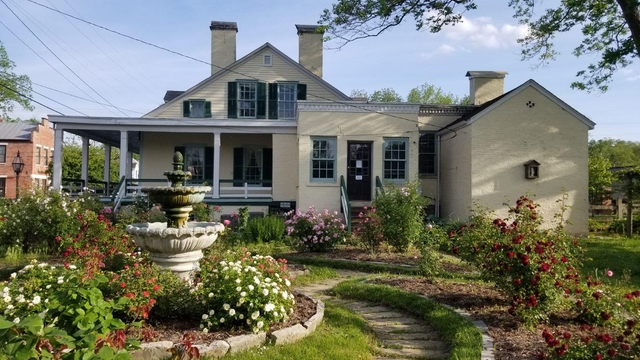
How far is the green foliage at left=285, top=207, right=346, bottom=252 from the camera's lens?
11.4m

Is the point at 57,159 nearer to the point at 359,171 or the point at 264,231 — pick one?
the point at 264,231

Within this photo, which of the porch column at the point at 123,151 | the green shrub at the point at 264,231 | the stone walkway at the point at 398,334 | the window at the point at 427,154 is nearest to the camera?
the stone walkway at the point at 398,334

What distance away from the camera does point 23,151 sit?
38.9 m

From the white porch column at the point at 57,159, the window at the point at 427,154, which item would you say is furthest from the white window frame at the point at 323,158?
the white porch column at the point at 57,159

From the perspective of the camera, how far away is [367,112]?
16.0m

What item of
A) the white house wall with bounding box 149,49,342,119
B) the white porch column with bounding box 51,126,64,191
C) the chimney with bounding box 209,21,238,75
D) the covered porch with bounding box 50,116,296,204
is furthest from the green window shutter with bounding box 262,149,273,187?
the white porch column with bounding box 51,126,64,191

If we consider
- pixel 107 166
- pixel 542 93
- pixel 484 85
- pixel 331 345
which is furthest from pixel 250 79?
pixel 331 345

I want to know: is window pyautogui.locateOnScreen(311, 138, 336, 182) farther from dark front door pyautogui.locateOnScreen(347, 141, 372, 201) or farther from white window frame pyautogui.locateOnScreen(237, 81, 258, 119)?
white window frame pyautogui.locateOnScreen(237, 81, 258, 119)

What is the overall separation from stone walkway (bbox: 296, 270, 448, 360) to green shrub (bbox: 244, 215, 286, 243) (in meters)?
5.42

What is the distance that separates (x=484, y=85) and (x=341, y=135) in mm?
8108

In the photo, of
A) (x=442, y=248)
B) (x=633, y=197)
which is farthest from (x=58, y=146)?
(x=633, y=197)

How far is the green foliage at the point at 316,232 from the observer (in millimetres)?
11430

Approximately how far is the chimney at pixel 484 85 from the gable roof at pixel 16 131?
123 ft

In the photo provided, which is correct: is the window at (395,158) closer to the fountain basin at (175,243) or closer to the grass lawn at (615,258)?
the grass lawn at (615,258)
